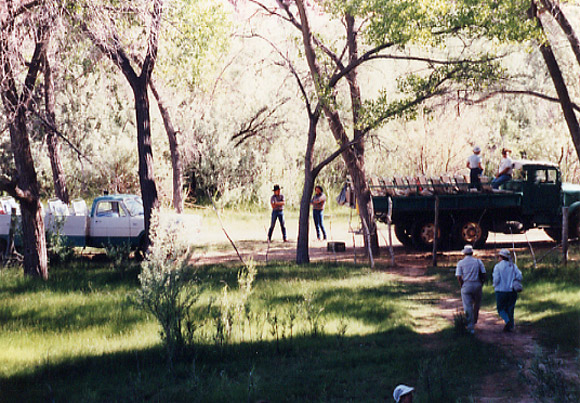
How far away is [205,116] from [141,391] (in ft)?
87.5

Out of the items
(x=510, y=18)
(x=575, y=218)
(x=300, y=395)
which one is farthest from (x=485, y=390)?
(x=575, y=218)

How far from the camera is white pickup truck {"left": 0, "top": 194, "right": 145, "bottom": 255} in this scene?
1897 centimetres

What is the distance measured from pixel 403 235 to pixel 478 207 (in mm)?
2447

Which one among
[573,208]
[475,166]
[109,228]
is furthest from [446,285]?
[109,228]

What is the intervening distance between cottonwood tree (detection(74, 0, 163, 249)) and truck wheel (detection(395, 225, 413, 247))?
7789mm

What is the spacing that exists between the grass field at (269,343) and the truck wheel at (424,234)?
5007mm

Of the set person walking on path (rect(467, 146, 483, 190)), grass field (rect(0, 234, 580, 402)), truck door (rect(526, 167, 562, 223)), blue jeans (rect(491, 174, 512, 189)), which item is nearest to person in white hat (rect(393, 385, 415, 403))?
grass field (rect(0, 234, 580, 402))

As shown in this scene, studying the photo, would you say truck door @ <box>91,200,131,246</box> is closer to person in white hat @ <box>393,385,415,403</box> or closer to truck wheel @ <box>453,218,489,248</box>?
truck wheel @ <box>453,218,489,248</box>

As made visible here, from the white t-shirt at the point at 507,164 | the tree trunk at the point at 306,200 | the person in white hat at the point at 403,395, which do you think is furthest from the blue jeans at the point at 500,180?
the person in white hat at the point at 403,395

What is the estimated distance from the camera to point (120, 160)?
3203cm

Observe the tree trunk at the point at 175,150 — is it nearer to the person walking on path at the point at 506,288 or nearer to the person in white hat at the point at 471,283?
the person in white hat at the point at 471,283

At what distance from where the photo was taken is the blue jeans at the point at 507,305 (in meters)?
11.4

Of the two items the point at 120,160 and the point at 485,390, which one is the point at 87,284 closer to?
the point at 485,390

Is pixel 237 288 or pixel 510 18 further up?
pixel 510 18
